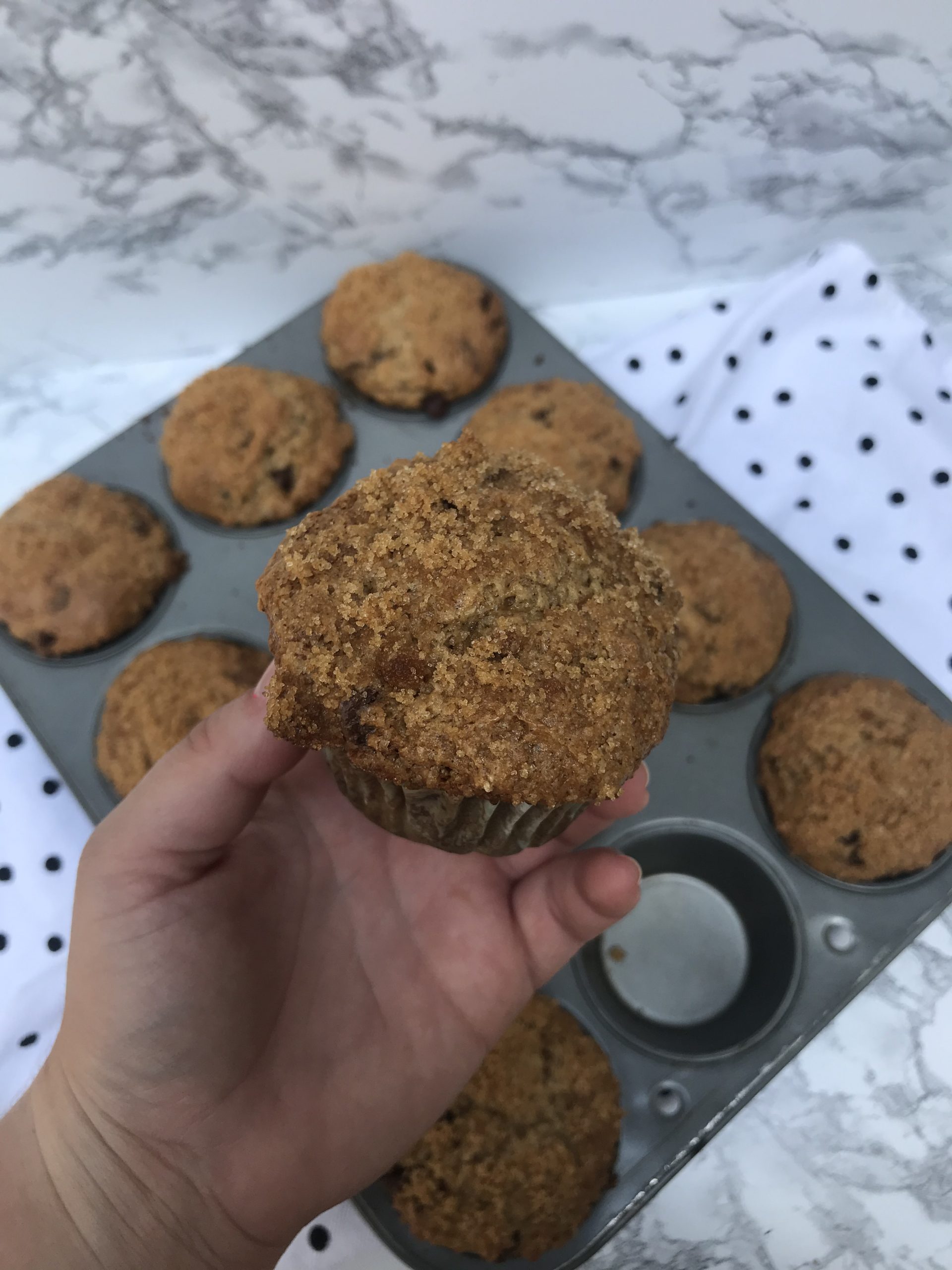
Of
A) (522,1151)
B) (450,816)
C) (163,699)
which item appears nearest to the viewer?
(450,816)

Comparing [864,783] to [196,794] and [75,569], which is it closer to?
[196,794]

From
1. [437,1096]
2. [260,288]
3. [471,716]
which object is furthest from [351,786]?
[260,288]

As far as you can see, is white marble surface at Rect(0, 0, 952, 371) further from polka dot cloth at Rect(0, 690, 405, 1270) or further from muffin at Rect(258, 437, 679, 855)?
muffin at Rect(258, 437, 679, 855)

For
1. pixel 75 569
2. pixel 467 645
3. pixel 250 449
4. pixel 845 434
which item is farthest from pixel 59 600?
pixel 845 434

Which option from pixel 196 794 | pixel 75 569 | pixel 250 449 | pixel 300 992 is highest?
pixel 250 449

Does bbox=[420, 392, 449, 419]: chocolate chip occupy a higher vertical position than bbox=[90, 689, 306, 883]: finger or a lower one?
higher

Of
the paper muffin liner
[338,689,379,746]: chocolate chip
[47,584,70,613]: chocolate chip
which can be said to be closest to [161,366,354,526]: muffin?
[47,584,70,613]: chocolate chip
